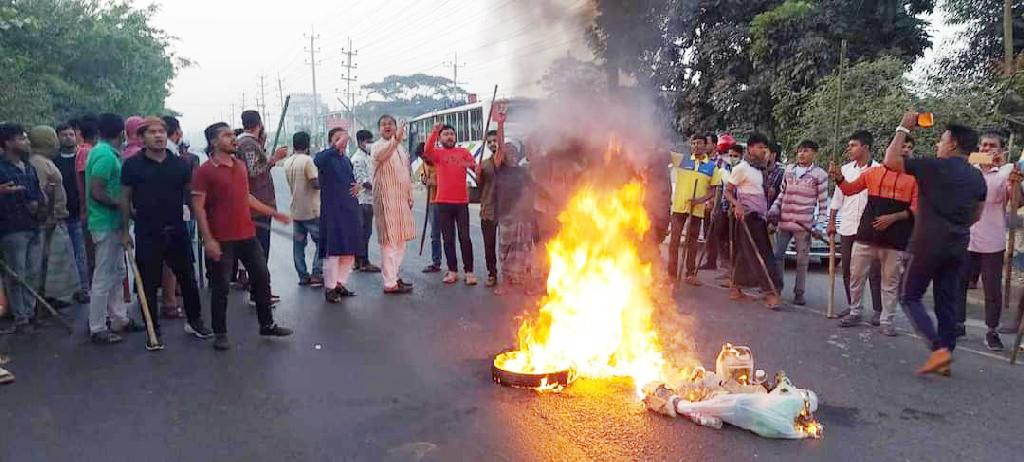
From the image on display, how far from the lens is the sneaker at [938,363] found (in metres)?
4.70

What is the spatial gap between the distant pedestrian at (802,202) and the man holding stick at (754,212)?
177 mm

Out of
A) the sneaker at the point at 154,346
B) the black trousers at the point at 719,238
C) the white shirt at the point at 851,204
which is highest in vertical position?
the white shirt at the point at 851,204

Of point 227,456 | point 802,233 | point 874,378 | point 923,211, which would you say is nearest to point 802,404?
point 874,378

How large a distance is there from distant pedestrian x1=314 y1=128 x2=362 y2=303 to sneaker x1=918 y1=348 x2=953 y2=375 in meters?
4.91

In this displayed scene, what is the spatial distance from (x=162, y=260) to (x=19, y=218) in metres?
1.45

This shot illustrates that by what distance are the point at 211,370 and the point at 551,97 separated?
331cm

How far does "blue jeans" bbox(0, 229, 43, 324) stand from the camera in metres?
5.90

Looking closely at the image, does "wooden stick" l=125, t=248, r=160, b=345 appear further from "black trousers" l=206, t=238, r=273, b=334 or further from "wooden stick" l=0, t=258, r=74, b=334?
"wooden stick" l=0, t=258, r=74, b=334

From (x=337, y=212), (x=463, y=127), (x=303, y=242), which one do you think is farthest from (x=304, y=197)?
(x=463, y=127)

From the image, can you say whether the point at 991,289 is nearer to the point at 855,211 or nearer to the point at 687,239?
the point at 855,211

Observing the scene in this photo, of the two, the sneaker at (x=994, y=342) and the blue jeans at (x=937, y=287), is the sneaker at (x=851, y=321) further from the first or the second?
the blue jeans at (x=937, y=287)

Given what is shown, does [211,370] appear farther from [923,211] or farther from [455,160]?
[923,211]

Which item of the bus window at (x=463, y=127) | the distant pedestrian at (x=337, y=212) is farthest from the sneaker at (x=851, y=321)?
the bus window at (x=463, y=127)

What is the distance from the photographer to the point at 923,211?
491 cm
